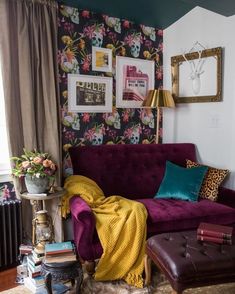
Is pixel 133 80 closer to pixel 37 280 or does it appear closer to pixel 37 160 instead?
pixel 37 160

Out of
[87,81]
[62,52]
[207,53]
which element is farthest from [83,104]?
[207,53]

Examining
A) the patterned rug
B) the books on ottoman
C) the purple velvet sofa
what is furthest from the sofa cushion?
the books on ottoman

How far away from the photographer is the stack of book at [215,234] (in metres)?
1.98

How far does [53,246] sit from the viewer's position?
2.09 meters

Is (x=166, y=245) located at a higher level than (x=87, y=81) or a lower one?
lower

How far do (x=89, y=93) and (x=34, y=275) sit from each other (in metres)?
1.80

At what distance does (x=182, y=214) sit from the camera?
98.9 inches

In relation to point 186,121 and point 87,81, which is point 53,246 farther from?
point 186,121

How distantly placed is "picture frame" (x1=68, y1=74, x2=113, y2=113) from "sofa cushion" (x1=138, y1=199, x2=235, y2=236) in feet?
3.71

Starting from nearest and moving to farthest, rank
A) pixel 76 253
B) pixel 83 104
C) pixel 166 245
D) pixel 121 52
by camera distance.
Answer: pixel 166 245, pixel 76 253, pixel 83 104, pixel 121 52

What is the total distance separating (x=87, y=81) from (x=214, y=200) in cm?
173

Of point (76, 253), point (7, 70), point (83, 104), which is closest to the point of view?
point (76, 253)

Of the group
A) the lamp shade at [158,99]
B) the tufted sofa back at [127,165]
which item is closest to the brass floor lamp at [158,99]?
the lamp shade at [158,99]

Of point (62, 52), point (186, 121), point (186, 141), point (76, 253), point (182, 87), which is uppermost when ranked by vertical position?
point (62, 52)
